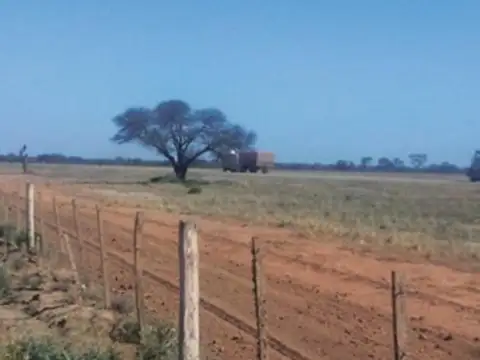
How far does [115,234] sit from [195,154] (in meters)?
57.8

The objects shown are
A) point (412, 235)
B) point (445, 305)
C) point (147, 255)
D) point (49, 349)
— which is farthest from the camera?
point (412, 235)

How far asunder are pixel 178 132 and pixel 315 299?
2758 inches

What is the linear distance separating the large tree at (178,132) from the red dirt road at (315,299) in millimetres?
57100

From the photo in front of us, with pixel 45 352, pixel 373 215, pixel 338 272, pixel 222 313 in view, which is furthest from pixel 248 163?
pixel 45 352

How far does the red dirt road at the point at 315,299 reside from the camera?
456 inches

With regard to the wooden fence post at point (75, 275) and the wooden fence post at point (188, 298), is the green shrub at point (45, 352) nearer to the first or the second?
the wooden fence post at point (188, 298)

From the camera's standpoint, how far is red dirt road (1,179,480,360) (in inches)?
456

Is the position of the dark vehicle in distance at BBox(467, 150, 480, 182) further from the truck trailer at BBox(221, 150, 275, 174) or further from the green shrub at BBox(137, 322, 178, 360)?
the green shrub at BBox(137, 322, 178, 360)

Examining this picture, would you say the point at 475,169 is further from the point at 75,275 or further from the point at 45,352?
the point at 45,352

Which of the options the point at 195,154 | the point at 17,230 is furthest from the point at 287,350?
the point at 195,154

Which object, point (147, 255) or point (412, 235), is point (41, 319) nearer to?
point (147, 255)

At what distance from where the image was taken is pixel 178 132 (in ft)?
278

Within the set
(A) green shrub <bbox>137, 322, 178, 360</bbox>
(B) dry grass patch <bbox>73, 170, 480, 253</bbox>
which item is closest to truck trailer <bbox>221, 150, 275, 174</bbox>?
(B) dry grass patch <bbox>73, 170, 480, 253</bbox>

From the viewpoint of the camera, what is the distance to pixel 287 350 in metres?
11.2
